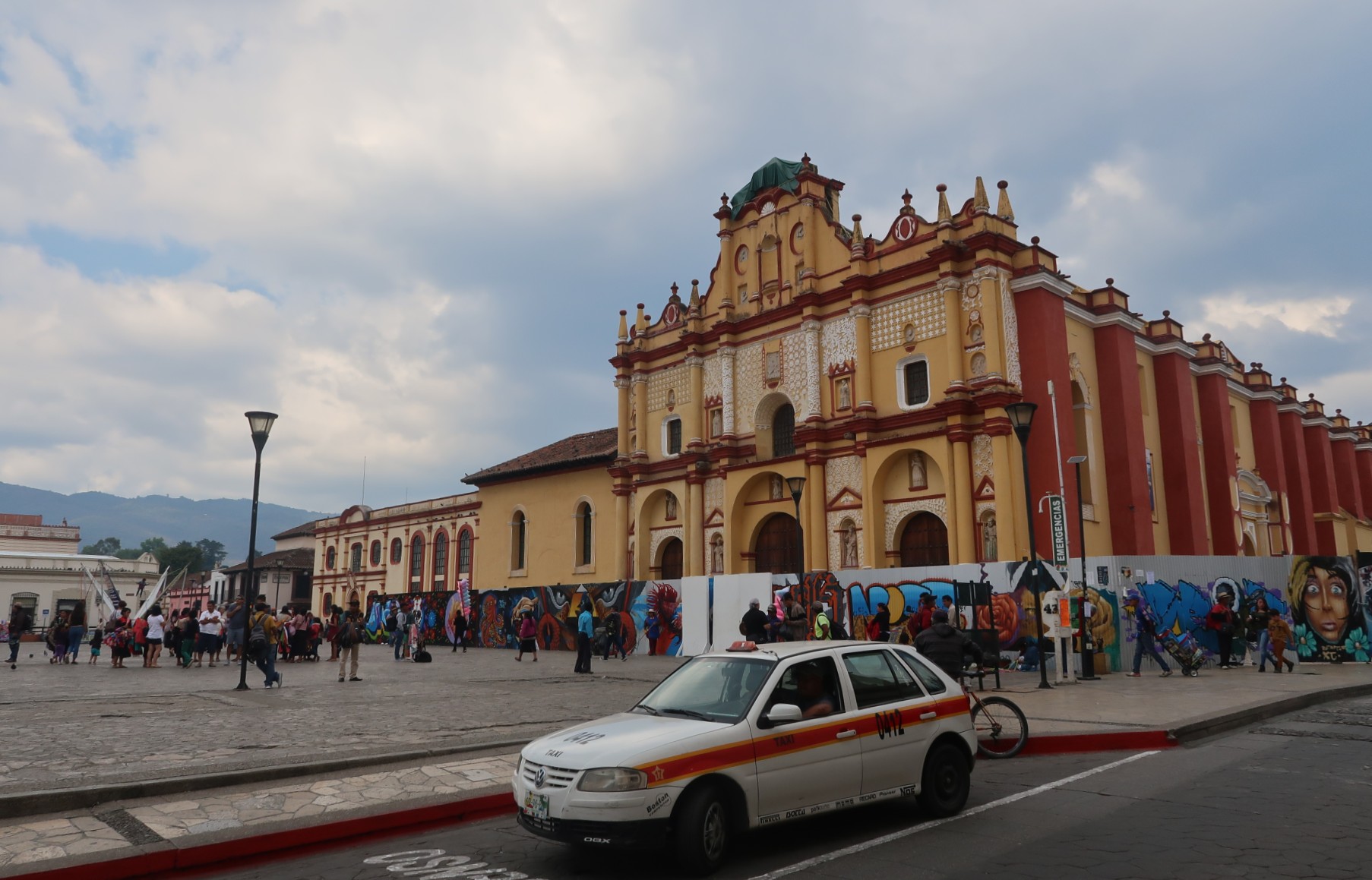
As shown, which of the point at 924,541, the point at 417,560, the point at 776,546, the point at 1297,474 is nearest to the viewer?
the point at 924,541

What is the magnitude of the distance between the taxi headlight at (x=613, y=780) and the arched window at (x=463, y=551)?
145ft

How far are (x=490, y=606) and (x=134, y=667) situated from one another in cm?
1495

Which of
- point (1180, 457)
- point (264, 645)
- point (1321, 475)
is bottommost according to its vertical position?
point (264, 645)

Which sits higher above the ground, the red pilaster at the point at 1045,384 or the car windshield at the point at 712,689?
the red pilaster at the point at 1045,384

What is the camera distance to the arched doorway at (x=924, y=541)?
88.0ft

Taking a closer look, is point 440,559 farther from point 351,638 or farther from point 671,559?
point 351,638

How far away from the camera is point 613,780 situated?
554cm

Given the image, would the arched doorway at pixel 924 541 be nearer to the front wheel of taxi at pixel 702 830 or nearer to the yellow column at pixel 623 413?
the yellow column at pixel 623 413

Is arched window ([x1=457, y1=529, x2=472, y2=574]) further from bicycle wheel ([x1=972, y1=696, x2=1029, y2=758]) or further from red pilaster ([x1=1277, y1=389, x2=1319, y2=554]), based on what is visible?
bicycle wheel ([x1=972, y1=696, x2=1029, y2=758])

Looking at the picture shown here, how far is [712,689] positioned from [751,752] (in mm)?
779

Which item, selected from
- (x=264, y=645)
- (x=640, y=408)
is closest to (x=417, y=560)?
(x=640, y=408)

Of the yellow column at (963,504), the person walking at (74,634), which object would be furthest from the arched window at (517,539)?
the yellow column at (963,504)

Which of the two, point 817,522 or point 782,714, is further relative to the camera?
point 817,522

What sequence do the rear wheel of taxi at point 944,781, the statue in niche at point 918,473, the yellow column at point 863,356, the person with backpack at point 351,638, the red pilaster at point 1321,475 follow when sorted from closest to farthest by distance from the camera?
1. the rear wheel of taxi at point 944,781
2. the person with backpack at point 351,638
3. the statue in niche at point 918,473
4. the yellow column at point 863,356
5. the red pilaster at point 1321,475
